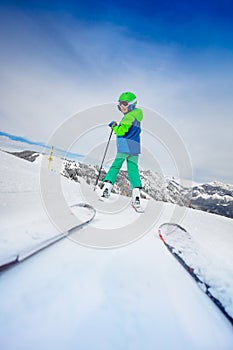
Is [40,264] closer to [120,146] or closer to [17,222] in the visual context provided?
[17,222]

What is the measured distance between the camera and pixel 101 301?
78cm

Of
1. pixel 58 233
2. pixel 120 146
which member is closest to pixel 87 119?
pixel 120 146

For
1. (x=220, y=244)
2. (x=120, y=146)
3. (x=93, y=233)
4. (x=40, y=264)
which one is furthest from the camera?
(x=120, y=146)

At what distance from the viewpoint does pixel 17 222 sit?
1485mm

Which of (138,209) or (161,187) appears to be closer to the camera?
(138,209)

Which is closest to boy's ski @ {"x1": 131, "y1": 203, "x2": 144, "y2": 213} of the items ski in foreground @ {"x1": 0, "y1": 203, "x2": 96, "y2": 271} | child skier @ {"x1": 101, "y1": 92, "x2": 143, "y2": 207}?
child skier @ {"x1": 101, "y1": 92, "x2": 143, "y2": 207}

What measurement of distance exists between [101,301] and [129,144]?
2885 millimetres

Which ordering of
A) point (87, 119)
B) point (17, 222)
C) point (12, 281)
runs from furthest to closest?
point (87, 119) < point (17, 222) < point (12, 281)

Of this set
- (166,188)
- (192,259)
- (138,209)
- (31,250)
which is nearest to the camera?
(31,250)

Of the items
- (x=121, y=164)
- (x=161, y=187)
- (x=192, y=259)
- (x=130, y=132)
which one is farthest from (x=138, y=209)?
(x=161, y=187)

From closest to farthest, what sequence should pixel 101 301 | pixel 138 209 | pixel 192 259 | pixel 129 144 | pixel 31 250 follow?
1. pixel 101 301
2. pixel 31 250
3. pixel 192 259
4. pixel 138 209
5. pixel 129 144

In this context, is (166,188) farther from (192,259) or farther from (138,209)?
(192,259)

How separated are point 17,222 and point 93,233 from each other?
70 cm

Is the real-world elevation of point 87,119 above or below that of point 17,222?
above
